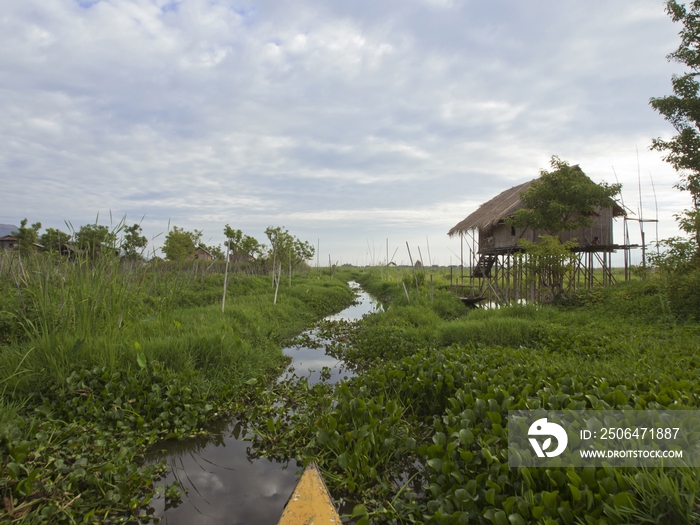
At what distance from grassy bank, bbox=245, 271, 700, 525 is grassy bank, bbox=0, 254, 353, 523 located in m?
1.04

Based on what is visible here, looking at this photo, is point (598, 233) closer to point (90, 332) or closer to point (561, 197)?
point (561, 197)

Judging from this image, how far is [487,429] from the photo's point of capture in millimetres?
3090

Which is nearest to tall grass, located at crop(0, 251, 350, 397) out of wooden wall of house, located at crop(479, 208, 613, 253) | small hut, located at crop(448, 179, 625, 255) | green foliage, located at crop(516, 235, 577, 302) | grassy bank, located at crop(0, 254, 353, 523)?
grassy bank, located at crop(0, 254, 353, 523)

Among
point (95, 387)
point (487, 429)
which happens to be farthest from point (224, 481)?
point (487, 429)

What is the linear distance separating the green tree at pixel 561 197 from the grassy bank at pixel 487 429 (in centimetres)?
622

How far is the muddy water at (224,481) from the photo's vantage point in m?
2.98

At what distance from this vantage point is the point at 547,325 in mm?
7086

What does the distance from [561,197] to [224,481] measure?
12728 mm

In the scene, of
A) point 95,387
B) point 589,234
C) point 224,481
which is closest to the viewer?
point 224,481

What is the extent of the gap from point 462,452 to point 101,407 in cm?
357

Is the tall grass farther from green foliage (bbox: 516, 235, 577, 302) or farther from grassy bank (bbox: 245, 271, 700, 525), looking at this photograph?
green foliage (bbox: 516, 235, 577, 302)

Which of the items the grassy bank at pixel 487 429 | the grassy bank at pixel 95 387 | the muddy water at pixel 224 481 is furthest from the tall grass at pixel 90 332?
the grassy bank at pixel 487 429

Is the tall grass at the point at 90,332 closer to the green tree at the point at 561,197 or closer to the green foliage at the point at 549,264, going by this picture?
the green foliage at the point at 549,264

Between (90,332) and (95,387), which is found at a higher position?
(90,332)
